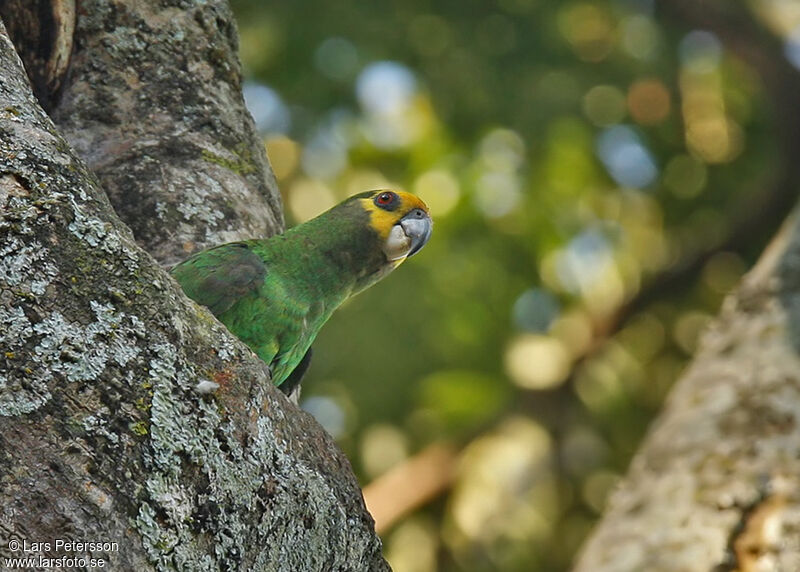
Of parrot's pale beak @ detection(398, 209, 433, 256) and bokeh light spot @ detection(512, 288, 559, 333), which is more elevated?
parrot's pale beak @ detection(398, 209, 433, 256)

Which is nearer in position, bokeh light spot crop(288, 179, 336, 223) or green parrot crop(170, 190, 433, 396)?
green parrot crop(170, 190, 433, 396)

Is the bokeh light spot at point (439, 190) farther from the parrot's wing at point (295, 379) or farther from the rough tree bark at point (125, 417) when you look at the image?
the rough tree bark at point (125, 417)

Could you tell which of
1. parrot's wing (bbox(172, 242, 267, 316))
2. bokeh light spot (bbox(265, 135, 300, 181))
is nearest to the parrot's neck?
parrot's wing (bbox(172, 242, 267, 316))

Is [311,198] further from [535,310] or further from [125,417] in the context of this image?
[125,417]

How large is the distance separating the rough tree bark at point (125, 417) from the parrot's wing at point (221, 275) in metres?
0.87

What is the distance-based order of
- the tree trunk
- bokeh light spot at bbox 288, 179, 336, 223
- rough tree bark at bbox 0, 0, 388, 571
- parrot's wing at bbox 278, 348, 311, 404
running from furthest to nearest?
bokeh light spot at bbox 288, 179, 336, 223, the tree trunk, parrot's wing at bbox 278, 348, 311, 404, rough tree bark at bbox 0, 0, 388, 571

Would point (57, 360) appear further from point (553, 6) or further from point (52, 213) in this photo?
point (553, 6)

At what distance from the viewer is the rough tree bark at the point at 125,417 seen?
1.77 metres

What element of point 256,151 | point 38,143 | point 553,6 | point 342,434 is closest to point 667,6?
point 553,6

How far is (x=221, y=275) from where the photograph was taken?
3.00 m

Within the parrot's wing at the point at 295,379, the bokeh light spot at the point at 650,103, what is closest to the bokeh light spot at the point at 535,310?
the bokeh light spot at the point at 650,103

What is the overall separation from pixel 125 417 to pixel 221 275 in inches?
46.8

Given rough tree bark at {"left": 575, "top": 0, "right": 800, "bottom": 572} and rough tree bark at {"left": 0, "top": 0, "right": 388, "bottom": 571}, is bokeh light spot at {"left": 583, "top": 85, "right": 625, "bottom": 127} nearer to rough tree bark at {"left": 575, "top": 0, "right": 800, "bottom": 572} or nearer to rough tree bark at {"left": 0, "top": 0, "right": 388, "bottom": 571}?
rough tree bark at {"left": 575, "top": 0, "right": 800, "bottom": 572}

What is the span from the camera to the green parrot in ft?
10.00
